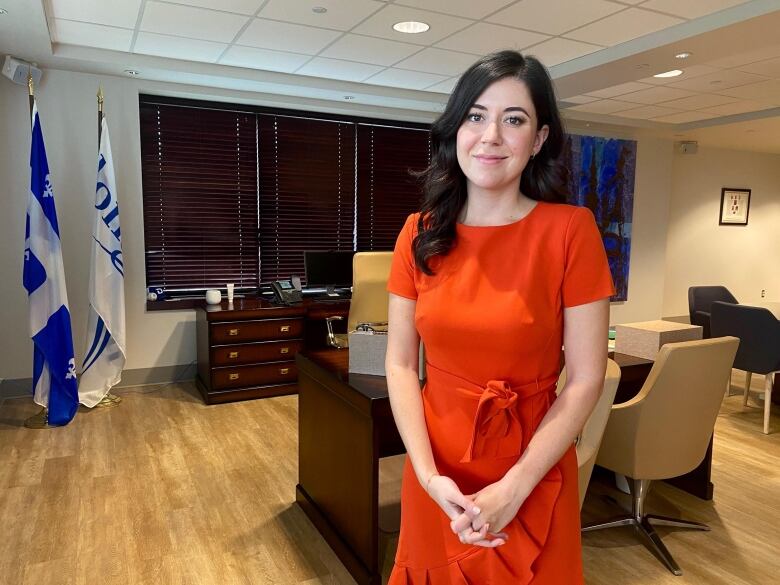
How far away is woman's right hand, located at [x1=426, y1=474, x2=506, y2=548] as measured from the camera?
3.12 ft

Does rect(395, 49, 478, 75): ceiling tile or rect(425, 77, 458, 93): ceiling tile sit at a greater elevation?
rect(425, 77, 458, 93): ceiling tile

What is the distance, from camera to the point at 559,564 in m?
1.03

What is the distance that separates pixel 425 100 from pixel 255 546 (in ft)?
13.7

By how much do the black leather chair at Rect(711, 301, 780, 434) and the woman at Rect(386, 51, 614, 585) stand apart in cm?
366

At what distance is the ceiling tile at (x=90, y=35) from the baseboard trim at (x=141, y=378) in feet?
8.23

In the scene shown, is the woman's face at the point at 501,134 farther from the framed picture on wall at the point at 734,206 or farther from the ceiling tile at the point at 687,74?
the framed picture on wall at the point at 734,206

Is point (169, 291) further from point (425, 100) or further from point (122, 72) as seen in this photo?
point (425, 100)

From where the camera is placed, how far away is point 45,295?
3930 mm

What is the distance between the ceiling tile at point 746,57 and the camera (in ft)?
→ 13.1

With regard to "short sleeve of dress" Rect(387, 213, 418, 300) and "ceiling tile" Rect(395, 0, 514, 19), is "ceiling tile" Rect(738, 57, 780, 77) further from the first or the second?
"short sleeve of dress" Rect(387, 213, 418, 300)

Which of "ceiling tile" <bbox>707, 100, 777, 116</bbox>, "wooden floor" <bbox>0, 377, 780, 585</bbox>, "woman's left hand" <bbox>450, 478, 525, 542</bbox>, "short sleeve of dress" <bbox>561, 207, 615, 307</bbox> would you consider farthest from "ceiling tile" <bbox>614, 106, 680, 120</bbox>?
"woman's left hand" <bbox>450, 478, 525, 542</bbox>

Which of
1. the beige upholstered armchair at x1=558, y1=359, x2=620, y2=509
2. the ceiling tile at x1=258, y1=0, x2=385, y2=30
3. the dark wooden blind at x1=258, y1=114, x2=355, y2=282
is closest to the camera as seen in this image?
the beige upholstered armchair at x1=558, y1=359, x2=620, y2=509

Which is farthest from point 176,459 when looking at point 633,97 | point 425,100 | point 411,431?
point 633,97

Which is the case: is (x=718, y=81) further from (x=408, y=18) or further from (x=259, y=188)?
(x=259, y=188)
